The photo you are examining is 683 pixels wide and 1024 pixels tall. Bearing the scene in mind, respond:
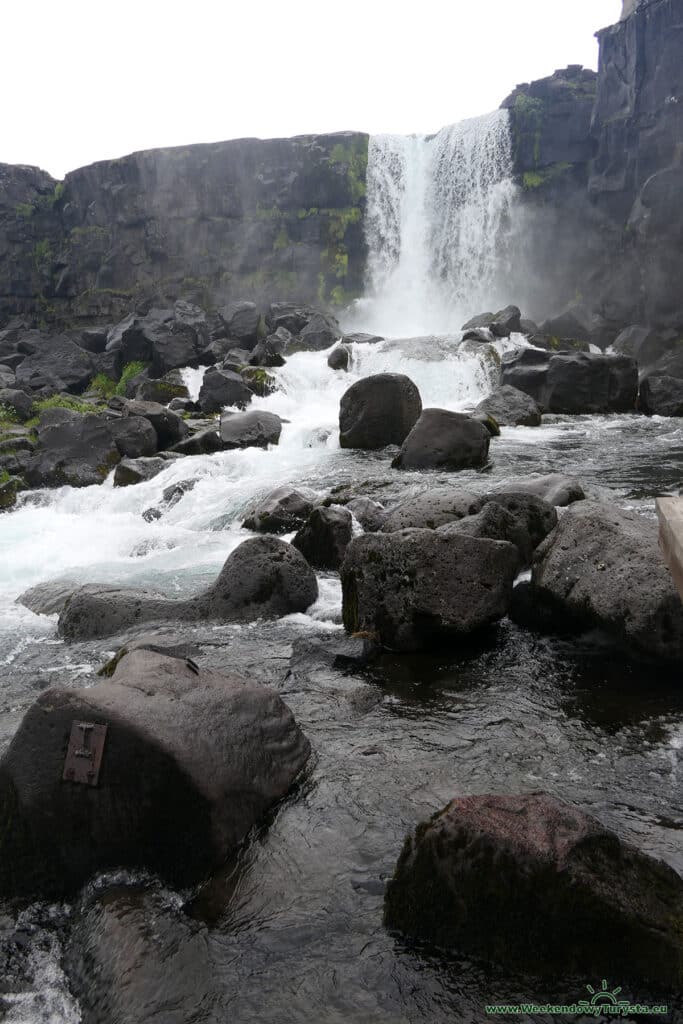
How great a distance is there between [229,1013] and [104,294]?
4856 centimetres

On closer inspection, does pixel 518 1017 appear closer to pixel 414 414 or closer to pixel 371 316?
pixel 414 414

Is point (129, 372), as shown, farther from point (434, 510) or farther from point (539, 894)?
point (539, 894)

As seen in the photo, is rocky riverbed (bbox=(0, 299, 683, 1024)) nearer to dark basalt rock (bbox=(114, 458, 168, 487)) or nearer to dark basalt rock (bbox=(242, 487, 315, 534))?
dark basalt rock (bbox=(242, 487, 315, 534))

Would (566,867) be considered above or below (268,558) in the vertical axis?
above

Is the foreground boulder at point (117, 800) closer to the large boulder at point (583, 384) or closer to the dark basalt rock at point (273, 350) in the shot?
the large boulder at point (583, 384)

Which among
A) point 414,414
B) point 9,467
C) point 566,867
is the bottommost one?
point 9,467

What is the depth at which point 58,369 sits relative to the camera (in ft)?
111

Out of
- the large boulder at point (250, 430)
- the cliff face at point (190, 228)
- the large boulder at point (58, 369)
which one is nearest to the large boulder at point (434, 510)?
the large boulder at point (250, 430)

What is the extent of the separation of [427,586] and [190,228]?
44.7 metres

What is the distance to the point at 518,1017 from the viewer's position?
2928mm

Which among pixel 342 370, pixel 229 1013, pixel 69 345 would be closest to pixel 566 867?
pixel 229 1013

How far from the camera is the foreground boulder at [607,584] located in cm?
597

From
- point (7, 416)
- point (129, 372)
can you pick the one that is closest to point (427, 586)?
point (7, 416)

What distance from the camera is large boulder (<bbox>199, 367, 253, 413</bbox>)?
2369 cm
